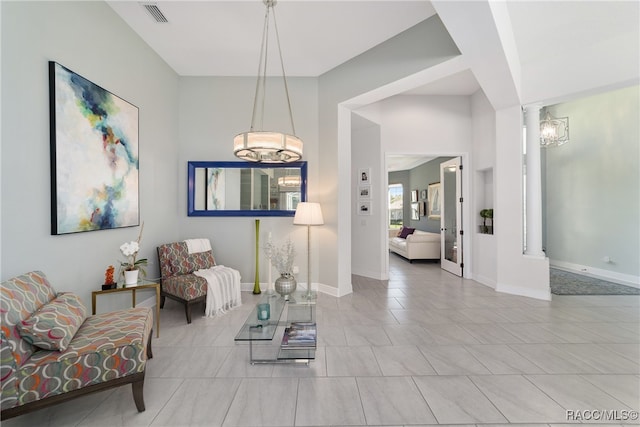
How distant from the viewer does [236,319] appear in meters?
3.29

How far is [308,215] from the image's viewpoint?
3906 mm

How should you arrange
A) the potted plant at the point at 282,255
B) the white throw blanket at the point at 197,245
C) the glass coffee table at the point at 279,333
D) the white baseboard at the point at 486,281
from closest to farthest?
the glass coffee table at the point at 279,333 → the white throw blanket at the point at 197,245 → the potted plant at the point at 282,255 → the white baseboard at the point at 486,281

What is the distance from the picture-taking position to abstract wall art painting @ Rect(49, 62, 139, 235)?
231 centimetres

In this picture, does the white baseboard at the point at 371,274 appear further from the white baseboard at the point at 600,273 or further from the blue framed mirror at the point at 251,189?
the white baseboard at the point at 600,273

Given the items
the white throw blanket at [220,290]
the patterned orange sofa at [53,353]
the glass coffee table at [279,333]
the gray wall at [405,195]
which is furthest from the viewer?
the gray wall at [405,195]

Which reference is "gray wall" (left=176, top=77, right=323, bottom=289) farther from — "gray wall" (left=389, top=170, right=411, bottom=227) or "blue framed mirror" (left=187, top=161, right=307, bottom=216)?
"gray wall" (left=389, top=170, right=411, bottom=227)

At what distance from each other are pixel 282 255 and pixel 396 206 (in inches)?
298

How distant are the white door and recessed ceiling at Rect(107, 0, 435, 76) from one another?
3.11 metres

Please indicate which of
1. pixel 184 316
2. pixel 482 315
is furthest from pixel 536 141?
pixel 184 316

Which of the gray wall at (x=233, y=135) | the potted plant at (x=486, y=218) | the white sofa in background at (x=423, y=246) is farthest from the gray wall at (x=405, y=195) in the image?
the gray wall at (x=233, y=135)

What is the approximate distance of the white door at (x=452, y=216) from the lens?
538 centimetres

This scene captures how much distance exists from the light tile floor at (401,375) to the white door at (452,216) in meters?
2.05

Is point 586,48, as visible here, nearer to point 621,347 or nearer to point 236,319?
point 621,347

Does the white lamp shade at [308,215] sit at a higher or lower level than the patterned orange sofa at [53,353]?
higher
